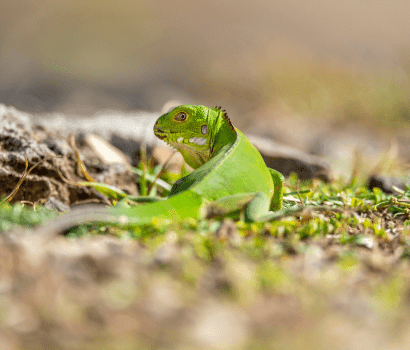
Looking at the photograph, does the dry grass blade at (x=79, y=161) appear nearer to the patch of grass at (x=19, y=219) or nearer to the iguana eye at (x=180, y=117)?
the iguana eye at (x=180, y=117)

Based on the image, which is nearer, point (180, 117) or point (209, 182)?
point (209, 182)


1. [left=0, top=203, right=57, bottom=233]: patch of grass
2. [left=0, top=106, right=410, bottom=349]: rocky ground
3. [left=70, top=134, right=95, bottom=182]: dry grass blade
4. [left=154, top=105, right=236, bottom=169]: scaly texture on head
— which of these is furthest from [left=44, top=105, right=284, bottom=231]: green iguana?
[left=70, top=134, right=95, bottom=182]: dry grass blade

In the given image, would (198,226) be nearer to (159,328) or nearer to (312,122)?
(159,328)

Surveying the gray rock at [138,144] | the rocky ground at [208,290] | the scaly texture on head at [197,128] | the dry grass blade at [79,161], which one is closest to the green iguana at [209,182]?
the scaly texture on head at [197,128]

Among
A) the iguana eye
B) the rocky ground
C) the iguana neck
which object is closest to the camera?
the rocky ground

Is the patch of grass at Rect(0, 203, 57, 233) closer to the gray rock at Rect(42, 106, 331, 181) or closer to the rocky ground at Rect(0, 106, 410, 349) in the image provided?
the rocky ground at Rect(0, 106, 410, 349)

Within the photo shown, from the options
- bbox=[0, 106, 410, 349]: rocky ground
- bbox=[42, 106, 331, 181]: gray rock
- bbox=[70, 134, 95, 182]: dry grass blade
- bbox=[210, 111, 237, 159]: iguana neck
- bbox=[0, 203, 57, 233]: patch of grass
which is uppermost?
bbox=[210, 111, 237, 159]: iguana neck

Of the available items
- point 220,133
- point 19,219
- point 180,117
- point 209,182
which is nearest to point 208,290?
point 209,182

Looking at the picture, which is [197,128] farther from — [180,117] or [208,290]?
[208,290]
